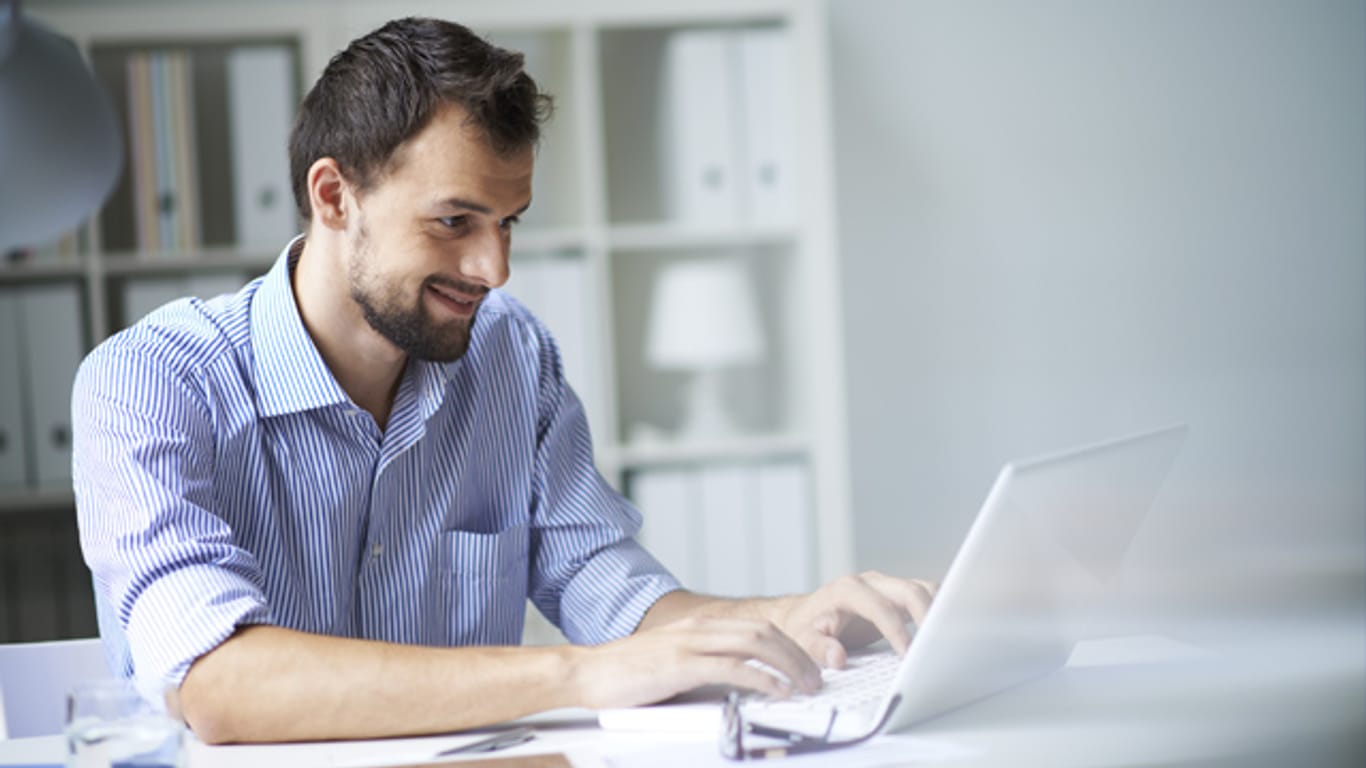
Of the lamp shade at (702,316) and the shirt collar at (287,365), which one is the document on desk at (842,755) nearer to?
the shirt collar at (287,365)

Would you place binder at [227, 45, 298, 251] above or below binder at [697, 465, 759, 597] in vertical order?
above

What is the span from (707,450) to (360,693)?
1718mm

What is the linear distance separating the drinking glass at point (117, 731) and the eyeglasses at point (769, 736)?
31cm

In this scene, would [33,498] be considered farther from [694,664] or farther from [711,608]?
[694,664]

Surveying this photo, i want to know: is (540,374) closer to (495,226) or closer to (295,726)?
(495,226)

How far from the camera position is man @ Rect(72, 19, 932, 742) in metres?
0.96

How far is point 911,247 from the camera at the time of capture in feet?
9.66

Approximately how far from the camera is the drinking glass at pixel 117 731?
2.49ft

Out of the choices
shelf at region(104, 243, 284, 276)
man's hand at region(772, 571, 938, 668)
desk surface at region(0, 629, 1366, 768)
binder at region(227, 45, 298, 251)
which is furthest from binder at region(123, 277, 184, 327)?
man's hand at region(772, 571, 938, 668)

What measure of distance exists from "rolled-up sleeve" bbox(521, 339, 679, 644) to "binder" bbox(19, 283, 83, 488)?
138 centimetres

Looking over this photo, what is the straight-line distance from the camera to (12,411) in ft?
8.16

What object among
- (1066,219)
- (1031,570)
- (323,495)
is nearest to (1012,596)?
(1031,570)

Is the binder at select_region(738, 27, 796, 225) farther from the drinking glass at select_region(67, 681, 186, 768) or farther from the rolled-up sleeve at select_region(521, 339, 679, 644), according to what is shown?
the drinking glass at select_region(67, 681, 186, 768)

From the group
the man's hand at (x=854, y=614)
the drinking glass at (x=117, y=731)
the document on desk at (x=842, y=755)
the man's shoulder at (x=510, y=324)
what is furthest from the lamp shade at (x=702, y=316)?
the drinking glass at (x=117, y=731)
